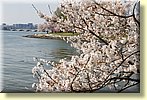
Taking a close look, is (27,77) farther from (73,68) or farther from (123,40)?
(123,40)

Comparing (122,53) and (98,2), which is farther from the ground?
(98,2)

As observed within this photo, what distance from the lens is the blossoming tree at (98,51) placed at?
1540 millimetres

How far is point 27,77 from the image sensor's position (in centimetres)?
153

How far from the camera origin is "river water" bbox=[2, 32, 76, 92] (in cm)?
152

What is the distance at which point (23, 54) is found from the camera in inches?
60.3

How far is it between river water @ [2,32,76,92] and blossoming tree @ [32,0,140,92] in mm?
40

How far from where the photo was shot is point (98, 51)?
1553mm

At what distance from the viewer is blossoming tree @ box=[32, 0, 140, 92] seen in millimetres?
1540

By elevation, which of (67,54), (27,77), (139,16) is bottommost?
(27,77)

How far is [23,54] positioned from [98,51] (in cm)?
Result: 37

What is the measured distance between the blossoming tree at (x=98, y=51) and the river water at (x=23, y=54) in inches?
1.6

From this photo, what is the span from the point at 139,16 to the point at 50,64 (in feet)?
A: 1.62

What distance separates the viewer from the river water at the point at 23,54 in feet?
4.99

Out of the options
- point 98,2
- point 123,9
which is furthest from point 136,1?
point 98,2
